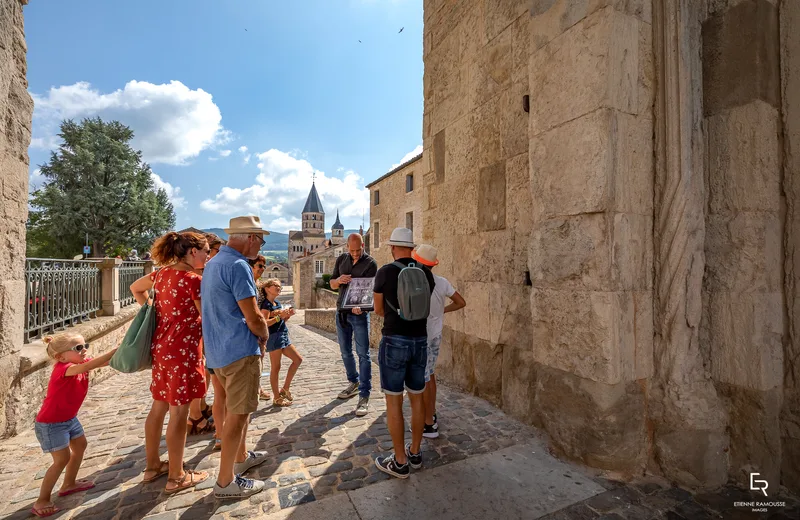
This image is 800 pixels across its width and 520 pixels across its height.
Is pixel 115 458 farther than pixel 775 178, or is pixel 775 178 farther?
pixel 115 458

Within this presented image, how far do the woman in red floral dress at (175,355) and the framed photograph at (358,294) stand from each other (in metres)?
1.60

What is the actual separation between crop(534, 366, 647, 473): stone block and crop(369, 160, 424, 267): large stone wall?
21588 millimetres

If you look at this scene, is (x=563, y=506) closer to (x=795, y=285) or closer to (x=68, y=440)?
(x=795, y=285)

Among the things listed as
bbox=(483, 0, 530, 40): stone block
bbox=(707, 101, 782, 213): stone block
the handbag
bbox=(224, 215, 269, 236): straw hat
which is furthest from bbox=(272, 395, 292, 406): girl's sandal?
bbox=(483, 0, 530, 40): stone block

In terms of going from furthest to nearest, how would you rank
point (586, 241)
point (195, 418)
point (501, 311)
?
point (501, 311)
point (195, 418)
point (586, 241)

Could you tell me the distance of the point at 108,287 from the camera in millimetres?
6535

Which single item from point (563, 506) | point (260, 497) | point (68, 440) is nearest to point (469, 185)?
point (563, 506)

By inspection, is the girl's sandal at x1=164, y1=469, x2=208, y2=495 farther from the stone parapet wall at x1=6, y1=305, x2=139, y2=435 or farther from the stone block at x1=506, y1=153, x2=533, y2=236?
the stone block at x1=506, y1=153, x2=533, y2=236

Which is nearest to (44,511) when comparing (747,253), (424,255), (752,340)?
(424,255)

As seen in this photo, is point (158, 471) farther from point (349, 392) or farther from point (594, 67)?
point (594, 67)

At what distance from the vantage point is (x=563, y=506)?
2.23m

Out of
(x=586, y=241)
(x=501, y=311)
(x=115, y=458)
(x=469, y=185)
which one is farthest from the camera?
(x=469, y=185)

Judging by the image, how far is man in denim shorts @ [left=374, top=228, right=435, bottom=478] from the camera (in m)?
2.56

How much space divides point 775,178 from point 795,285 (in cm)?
71
